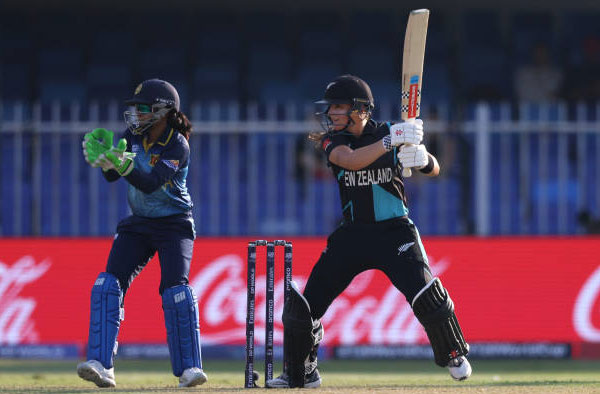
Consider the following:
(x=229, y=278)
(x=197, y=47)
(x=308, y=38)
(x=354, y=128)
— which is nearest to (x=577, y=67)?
(x=308, y=38)

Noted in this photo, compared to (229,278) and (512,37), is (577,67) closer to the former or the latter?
(512,37)

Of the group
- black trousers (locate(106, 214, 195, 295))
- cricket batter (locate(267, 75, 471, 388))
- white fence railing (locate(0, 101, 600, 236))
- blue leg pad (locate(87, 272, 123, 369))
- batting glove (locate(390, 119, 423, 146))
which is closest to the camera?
batting glove (locate(390, 119, 423, 146))

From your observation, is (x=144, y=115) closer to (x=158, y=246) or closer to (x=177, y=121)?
(x=177, y=121)

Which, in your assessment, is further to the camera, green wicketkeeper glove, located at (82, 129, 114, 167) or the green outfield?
the green outfield

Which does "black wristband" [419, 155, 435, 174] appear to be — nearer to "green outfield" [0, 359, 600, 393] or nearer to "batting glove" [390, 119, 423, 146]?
"batting glove" [390, 119, 423, 146]

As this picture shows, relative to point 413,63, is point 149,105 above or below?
below

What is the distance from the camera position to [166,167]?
6.84 metres

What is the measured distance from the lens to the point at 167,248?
6.99 meters

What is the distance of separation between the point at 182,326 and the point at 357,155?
1.49 metres

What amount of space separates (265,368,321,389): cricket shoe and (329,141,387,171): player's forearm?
133 centimetres

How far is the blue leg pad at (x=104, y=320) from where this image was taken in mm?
6855

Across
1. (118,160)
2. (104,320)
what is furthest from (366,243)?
(104,320)

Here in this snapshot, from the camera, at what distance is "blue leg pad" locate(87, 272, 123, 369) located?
6.86 metres

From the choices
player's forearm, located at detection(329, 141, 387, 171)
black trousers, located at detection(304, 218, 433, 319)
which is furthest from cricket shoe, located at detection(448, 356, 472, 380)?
player's forearm, located at detection(329, 141, 387, 171)
